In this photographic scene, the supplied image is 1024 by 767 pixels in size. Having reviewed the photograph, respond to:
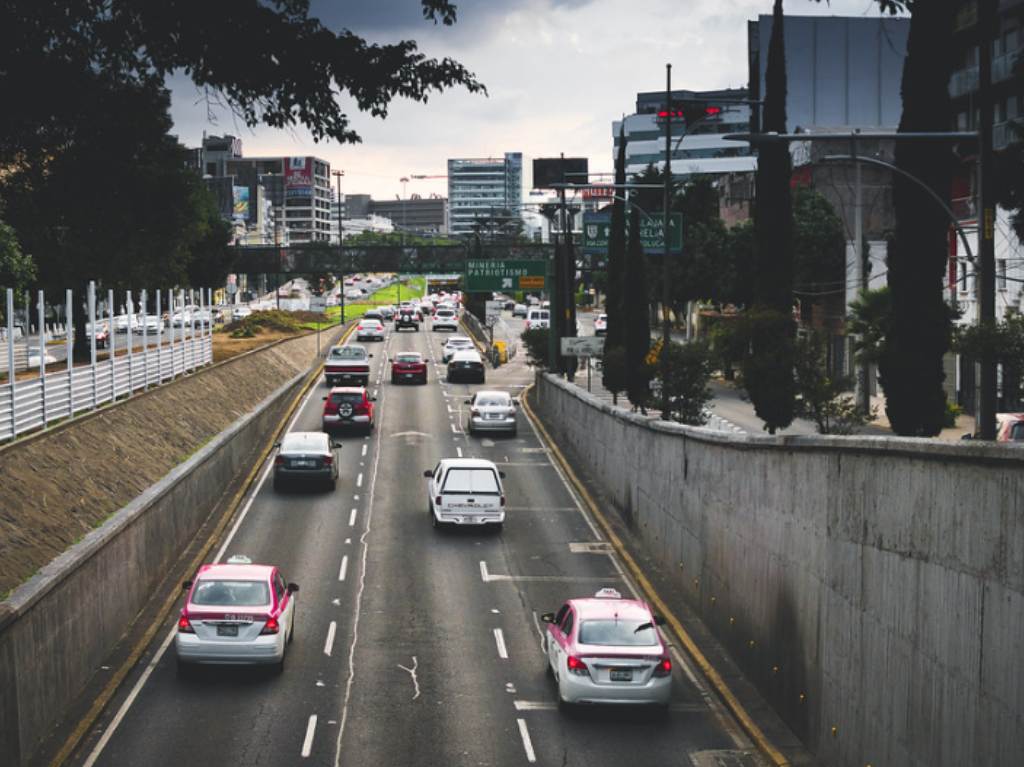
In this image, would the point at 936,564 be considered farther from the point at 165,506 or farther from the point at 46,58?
the point at 165,506

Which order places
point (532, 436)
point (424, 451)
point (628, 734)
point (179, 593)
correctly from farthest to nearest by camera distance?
point (532, 436) < point (424, 451) < point (179, 593) < point (628, 734)

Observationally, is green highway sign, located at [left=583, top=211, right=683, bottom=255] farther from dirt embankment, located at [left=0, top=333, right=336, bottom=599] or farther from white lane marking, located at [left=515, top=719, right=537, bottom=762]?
white lane marking, located at [left=515, top=719, right=537, bottom=762]

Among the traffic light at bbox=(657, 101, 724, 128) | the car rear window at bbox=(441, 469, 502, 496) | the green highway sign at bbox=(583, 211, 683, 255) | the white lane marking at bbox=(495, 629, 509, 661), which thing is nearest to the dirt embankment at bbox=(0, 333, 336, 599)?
the car rear window at bbox=(441, 469, 502, 496)

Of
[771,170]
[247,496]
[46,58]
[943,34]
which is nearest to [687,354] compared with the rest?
[771,170]

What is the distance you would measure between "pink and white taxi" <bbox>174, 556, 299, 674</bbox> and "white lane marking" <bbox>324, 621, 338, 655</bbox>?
6.12 feet

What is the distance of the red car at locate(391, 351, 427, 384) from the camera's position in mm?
72750

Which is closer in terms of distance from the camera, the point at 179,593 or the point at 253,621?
the point at 253,621

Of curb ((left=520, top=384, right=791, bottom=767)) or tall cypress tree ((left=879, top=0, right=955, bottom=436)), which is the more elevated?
tall cypress tree ((left=879, top=0, right=955, bottom=436))

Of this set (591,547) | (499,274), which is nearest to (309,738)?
(591,547)

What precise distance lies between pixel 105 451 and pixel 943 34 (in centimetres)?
2321

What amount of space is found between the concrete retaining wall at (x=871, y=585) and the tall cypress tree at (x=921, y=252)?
255cm

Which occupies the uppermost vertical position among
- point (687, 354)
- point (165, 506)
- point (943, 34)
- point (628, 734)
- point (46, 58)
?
point (943, 34)

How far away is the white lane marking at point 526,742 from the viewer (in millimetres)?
19312

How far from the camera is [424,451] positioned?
5072cm
